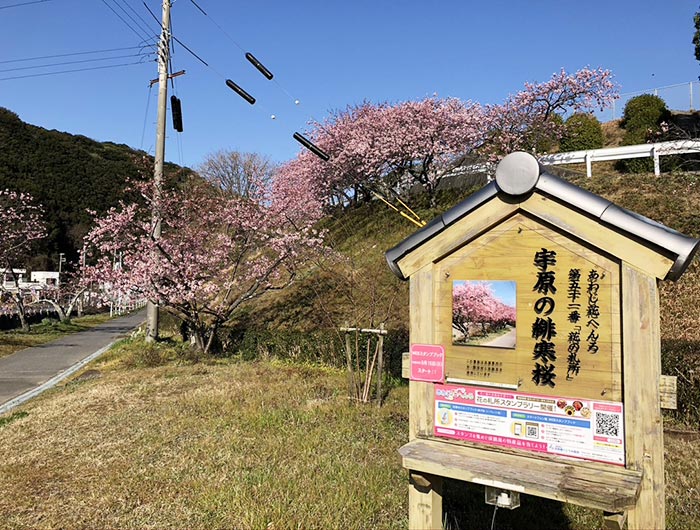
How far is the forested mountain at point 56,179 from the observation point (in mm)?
51688

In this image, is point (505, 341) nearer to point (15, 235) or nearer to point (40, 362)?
point (40, 362)

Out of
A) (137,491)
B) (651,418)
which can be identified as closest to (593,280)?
(651,418)

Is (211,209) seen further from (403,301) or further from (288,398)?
(288,398)

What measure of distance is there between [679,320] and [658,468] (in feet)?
24.7

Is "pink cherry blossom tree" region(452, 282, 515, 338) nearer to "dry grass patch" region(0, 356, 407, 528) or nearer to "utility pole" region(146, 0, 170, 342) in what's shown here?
"dry grass patch" region(0, 356, 407, 528)

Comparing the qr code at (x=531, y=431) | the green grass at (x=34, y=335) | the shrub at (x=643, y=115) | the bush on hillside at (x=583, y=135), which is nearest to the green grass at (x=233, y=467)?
the qr code at (x=531, y=431)

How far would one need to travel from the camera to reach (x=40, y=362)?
13.5m

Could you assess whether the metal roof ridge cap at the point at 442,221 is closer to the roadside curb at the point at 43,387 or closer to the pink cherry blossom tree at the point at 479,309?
the pink cherry blossom tree at the point at 479,309

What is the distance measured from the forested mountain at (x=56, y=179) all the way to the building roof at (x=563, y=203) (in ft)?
159

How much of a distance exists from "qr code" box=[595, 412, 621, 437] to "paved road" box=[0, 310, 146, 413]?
8.88 meters

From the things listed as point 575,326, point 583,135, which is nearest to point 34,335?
point 575,326

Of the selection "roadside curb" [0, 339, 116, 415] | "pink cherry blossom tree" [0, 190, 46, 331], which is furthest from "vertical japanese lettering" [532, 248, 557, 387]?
"pink cherry blossom tree" [0, 190, 46, 331]

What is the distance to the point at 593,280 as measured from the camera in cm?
267

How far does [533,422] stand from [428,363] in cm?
68
